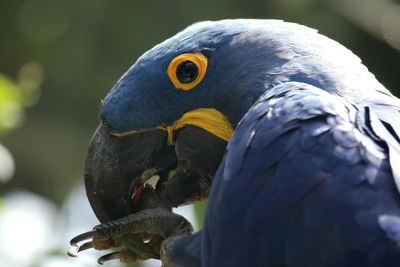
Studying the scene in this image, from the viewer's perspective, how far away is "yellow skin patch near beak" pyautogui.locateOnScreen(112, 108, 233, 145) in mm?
2230

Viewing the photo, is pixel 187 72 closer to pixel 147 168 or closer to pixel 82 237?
pixel 147 168

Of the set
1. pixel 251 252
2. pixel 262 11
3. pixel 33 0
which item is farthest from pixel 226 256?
pixel 33 0

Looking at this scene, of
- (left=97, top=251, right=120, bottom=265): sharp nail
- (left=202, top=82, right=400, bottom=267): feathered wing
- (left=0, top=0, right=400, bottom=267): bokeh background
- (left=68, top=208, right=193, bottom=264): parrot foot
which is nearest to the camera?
(left=202, top=82, right=400, bottom=267): feathered wing

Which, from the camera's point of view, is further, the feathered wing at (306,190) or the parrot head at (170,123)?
the parrot head at (170,123)

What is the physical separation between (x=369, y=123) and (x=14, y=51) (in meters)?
4.80

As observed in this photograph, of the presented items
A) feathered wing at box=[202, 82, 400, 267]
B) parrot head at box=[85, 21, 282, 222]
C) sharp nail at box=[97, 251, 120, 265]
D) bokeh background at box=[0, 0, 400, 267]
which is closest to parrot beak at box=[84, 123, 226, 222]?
parrot head at box=[85, 21, 282, 222]

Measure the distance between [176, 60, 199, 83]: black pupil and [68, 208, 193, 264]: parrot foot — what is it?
46 cm

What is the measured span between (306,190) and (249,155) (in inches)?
8.2

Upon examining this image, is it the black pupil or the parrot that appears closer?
the parrot

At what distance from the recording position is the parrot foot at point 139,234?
215cm

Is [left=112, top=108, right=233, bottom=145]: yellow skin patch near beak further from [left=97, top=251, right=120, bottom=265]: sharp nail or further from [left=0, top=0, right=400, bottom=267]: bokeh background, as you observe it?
[left=0, top=0, right=400, bottom=267]: bokeh background

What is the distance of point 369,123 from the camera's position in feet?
6.09

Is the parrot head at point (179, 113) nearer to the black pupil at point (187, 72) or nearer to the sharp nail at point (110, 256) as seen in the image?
the black pupil at point (187, 72)

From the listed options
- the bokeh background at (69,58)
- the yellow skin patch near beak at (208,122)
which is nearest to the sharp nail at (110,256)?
the yellow skin patch near beak at (208,122)
